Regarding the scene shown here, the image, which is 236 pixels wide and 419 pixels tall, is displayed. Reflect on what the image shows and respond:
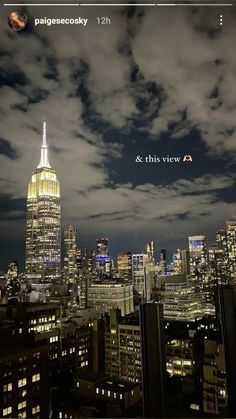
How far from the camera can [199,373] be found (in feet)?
18.2

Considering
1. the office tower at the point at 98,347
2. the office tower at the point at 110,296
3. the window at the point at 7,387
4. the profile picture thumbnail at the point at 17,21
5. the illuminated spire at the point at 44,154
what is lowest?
the office tower at the point at 98,347

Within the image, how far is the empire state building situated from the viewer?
161 inches

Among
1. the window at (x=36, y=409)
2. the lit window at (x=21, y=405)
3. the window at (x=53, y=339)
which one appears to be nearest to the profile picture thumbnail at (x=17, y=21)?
the lit window at (x=21, y=405)

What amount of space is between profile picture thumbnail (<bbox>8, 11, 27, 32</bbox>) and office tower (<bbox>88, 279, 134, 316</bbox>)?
985cm

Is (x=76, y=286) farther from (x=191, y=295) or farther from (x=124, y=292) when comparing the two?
(x=191, y=295)

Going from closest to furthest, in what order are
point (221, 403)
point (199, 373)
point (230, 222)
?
1. point (221, 403)
2. point (230, 222)
3. point (199, 373)

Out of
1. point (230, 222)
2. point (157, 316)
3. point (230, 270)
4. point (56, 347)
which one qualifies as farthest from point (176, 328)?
point (157, 316)

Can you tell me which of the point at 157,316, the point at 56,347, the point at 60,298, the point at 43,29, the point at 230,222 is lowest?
the point at 56,347

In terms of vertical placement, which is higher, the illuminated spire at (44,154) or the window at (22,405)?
the illuminated spire at (44,154)

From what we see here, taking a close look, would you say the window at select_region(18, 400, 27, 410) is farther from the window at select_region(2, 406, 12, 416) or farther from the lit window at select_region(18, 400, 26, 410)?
the window at select_region(2, 406, 12, 416)

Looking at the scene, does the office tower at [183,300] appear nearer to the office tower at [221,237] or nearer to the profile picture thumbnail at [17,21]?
the office tower at [221,237]

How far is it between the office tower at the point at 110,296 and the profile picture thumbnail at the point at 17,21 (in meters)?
9.85

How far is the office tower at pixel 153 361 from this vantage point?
2.07 meters

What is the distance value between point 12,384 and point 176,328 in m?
5.29
